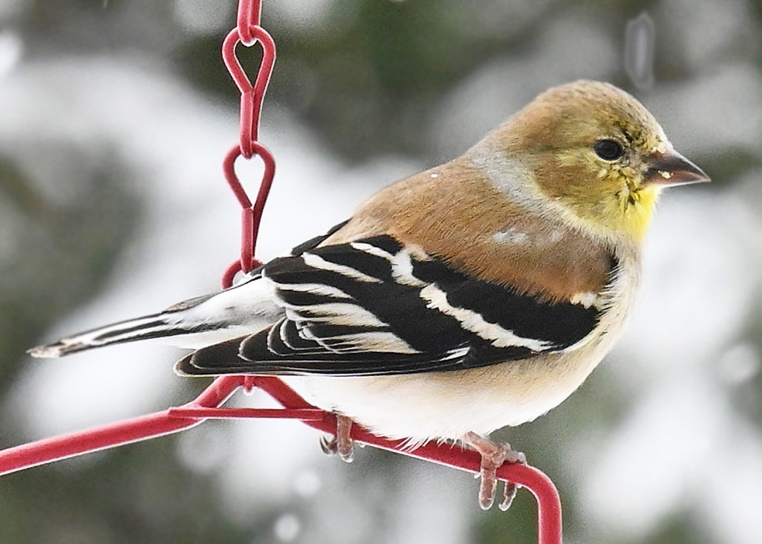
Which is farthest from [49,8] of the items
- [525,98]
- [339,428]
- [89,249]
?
[339,428]

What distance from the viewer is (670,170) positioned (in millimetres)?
1744

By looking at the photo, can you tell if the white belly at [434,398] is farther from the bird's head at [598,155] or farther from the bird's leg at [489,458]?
the bird's head at [598,155]

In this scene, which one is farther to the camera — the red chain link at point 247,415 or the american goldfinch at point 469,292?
the american goldfinch at point 469,292

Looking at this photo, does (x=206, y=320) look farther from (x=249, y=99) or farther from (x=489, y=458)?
(x=489, y=458)

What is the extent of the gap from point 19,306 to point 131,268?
0.79ft

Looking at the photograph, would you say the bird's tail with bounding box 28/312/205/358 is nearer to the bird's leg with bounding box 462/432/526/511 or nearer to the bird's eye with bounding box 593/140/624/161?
the bird's leg with bounding box 462/432/526/511

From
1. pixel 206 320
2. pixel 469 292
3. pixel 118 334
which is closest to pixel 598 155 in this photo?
pixel 469 292

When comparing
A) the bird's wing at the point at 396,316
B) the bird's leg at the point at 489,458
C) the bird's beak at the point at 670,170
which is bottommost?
the bird's leg at the point at 489,458

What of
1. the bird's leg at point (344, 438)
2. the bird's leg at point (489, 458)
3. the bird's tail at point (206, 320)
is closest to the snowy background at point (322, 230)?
the bird's leg at point (489, 458)

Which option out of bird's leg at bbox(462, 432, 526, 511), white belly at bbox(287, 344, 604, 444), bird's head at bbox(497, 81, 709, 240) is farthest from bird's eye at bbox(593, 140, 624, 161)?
bird's leg at bbox(462, 432, 526, 511)

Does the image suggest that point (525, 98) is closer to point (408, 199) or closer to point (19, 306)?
point (408, 199)

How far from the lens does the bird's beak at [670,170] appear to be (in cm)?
172

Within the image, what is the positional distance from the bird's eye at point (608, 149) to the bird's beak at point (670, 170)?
2.1 inches

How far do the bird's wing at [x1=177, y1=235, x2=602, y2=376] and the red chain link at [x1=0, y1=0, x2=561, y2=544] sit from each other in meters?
0.10
